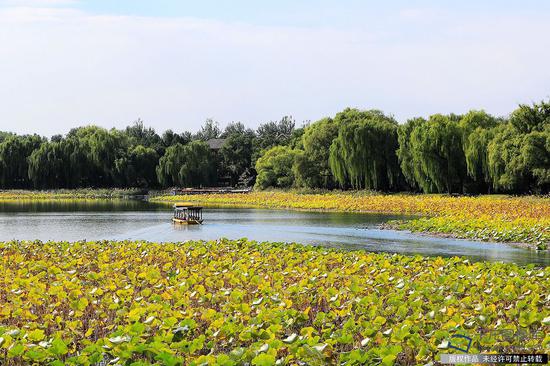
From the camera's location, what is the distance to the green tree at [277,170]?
66.2 m

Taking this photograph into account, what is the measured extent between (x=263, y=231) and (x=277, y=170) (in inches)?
1500

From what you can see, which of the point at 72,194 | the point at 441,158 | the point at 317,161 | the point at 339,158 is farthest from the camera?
the point at 72,194

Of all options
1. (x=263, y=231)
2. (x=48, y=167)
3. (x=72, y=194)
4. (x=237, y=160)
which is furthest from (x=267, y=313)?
(x=237, y=160)

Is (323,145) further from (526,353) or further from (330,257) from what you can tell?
(526,353)

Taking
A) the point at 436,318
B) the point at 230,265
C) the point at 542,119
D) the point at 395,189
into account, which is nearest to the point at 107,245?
the point at 230,265

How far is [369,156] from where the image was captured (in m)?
53.2

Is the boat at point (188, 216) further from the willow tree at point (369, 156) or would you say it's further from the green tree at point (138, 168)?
the green tree at point (138, 168)

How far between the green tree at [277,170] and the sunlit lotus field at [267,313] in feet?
173

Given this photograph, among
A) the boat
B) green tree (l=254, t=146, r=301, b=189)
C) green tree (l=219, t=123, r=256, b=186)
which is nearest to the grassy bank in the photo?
the boat

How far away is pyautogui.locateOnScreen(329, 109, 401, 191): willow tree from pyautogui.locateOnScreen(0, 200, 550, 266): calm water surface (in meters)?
13.6

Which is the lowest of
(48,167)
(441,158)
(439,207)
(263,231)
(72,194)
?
(263,231)

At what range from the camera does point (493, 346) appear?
7.14 metres

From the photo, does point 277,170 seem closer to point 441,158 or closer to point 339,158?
point 339,158

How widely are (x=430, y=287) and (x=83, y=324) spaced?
4.30 m
